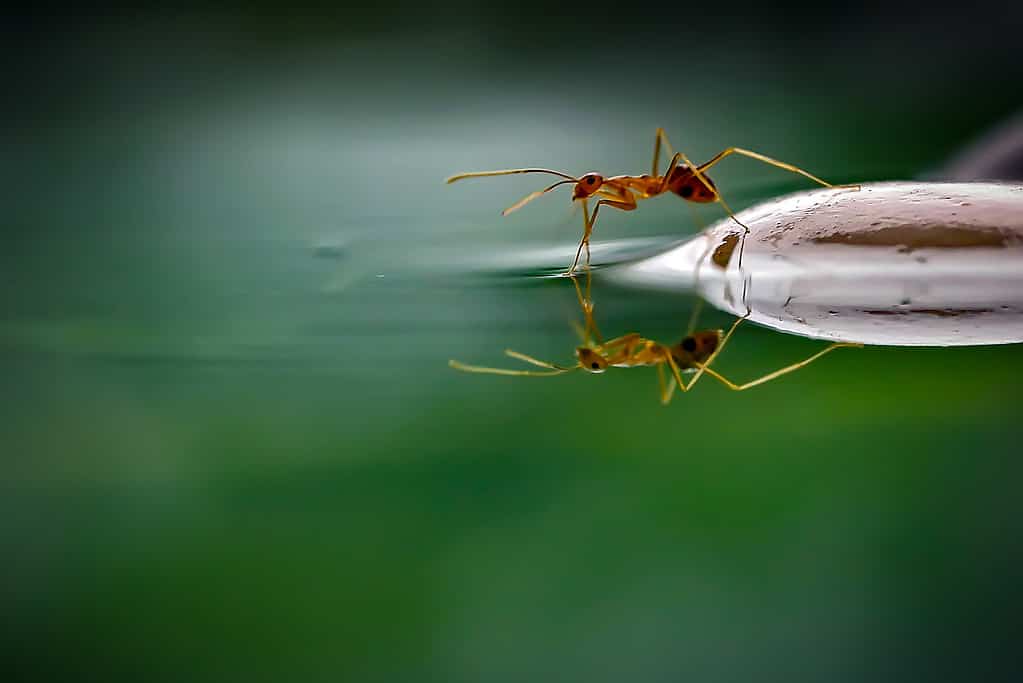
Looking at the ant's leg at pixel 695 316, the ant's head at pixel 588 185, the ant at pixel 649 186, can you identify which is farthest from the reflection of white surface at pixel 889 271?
the ant's head at pixel 588 185

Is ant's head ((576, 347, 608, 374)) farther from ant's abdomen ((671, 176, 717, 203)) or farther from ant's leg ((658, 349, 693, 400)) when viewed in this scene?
ant's abdomen ((671, 176, 717, 203))

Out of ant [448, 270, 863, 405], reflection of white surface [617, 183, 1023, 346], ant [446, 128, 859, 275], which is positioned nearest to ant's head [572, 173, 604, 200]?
ant [446, 128, 859, 275]

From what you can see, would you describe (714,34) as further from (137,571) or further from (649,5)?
(137,571)

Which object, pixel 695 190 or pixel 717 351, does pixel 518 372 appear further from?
pixel 695 190

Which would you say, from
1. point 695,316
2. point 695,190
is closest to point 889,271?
point 695,316

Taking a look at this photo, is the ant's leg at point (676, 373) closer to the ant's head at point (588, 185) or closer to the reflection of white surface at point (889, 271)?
the reflection of white surface at point (889, 271)
